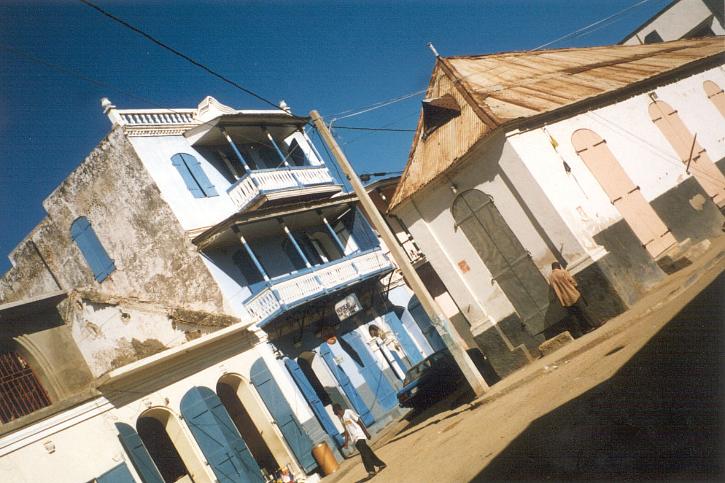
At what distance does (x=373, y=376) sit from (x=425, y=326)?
4333 millimetres

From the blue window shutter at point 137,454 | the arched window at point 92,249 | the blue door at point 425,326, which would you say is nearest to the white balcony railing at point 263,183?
the arched window at point 92,249

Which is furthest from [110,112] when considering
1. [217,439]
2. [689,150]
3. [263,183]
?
[689,150]

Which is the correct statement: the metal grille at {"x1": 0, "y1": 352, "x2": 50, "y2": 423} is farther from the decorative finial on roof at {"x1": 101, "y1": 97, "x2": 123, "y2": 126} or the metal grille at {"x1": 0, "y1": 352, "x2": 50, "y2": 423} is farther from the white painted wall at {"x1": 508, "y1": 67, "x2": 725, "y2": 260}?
the white painted wall at {"x1": 508, "y1": 67, "x2": 725, "y2": 260}

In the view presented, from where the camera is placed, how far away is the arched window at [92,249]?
1772 centimetres

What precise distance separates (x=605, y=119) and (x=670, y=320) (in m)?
9.42

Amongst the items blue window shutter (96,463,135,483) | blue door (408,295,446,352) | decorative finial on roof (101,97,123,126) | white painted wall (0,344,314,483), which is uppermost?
decorative finial on roof (101,97,123,126)

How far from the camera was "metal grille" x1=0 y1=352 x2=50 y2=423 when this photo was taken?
43.6 ft

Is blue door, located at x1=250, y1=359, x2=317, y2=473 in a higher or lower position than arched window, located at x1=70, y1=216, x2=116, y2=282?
lower

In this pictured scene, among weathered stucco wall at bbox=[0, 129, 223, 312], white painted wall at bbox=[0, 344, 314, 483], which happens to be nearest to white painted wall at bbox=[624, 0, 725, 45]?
weathered stucco wall at bbox=[0, 129, 223, 312]

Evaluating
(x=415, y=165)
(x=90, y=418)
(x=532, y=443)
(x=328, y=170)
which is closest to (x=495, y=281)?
(x=415, y=165)

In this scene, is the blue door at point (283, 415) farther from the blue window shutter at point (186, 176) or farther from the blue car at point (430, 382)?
the blue window shutter at point (186, 176)

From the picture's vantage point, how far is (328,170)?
2086cm

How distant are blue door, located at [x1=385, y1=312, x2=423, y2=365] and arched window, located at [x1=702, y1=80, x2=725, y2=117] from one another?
50.4 ft

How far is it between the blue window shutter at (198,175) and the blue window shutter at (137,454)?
340 inches
